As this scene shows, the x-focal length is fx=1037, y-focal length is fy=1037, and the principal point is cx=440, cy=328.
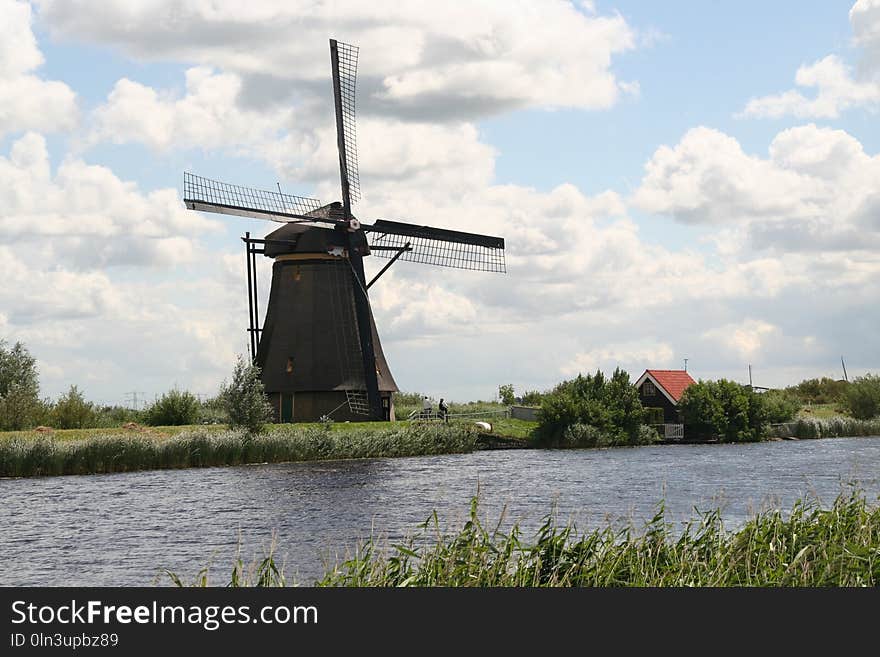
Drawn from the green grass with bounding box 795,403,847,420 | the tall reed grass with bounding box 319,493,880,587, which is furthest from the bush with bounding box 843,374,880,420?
the tall reed grass with bounding box 319,493,880,587

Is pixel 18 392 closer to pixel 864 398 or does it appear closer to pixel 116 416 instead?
pixel 116 416

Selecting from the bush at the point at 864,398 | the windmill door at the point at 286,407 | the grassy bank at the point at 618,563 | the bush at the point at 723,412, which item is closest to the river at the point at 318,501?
the grassy bank at the point at 618,563

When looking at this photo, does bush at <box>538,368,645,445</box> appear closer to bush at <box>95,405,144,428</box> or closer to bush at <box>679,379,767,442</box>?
bush at <box>679,379,767,442</box>

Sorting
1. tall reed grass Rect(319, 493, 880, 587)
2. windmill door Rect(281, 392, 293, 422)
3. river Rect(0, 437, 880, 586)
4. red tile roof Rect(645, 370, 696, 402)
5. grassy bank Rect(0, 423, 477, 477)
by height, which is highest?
red tile roof Rect(645, 370, 696, 402)

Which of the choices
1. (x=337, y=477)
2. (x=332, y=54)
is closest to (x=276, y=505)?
(x=337, y=477)

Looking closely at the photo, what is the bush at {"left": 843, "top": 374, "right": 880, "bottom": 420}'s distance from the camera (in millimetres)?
61125

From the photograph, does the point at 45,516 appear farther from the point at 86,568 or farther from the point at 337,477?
the point at 337,477

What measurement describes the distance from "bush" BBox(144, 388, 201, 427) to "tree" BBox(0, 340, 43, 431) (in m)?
4.34

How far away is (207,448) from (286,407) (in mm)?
7291

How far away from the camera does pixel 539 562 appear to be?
9.96 meters

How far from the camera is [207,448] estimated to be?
33406 millimetres

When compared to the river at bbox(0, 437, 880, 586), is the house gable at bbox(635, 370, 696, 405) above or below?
above

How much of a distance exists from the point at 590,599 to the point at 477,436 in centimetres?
3597

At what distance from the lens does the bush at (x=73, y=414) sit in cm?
3962
